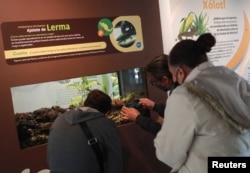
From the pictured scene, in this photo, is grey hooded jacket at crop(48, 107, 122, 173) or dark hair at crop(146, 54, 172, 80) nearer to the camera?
grey hooded jacket at crop(48, 107, 122, 173)

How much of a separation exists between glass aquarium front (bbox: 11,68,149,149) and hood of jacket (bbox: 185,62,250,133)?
3.61 ft

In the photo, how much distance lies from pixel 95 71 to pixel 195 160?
3.95 ft

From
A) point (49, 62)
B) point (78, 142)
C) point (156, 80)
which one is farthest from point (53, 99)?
point (156, 80)

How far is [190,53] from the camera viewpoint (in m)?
1.54

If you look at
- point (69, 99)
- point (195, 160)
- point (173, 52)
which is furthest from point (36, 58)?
point (195, 160)

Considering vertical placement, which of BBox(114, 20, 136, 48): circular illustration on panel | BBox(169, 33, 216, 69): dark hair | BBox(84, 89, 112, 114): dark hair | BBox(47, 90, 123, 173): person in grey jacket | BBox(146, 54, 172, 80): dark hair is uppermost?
BBox(114, 20, 136, 48): circular illustration on panel

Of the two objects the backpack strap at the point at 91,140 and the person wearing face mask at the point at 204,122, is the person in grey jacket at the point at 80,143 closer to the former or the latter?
the backpack strap at the point at 91,140

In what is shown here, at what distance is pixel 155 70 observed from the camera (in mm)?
2146

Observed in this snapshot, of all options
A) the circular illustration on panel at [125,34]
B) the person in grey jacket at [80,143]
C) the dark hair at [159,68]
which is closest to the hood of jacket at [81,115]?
the person in grey jacket at [80,143]

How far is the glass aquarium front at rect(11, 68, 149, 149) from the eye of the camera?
2092 millimetres

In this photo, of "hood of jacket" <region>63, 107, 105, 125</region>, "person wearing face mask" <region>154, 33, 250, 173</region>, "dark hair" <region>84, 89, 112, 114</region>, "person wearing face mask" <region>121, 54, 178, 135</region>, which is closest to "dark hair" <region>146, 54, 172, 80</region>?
"person wearing face mask" <region>121, 54, 178, 135</region>

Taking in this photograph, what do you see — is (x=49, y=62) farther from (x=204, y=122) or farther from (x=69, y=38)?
(x=204, y=122)

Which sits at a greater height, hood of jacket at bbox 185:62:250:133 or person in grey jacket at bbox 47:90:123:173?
hood of jacket at bbox 185:62:250:133

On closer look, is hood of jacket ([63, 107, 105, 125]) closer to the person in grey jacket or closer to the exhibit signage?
the person in grey jacket
